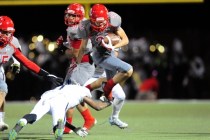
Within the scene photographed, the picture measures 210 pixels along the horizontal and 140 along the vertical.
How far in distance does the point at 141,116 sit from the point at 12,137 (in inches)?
257

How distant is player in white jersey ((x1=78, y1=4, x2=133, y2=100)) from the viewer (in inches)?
432

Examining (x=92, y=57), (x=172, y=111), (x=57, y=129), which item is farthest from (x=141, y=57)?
(x=57, y=129)

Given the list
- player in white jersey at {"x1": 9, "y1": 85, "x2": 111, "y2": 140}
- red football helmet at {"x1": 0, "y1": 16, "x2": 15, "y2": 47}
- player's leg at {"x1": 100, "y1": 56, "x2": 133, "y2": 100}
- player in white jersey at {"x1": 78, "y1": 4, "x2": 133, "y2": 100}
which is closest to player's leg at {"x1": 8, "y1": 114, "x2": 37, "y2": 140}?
player in white jersey at {"x1": 9, "y1": 85, "x2": 111, "y2": 140}

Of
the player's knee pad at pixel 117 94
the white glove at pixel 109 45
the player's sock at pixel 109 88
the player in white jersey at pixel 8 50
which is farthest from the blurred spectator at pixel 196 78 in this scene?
the player in white jersey at pixel 8 50

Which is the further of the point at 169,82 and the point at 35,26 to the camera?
the point at 35,26

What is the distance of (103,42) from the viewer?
1104cm

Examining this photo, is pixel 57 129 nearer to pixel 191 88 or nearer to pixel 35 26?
pixel 191 88

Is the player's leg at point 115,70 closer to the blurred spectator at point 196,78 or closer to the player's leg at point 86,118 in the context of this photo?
the player's leg at point 86,118

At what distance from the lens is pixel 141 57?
21734 millimetres

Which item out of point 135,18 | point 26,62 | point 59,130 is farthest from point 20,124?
point 135,18

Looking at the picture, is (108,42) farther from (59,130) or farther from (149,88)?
(149,88)

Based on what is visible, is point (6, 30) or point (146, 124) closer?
point (6, 30)

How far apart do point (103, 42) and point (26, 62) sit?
127cm

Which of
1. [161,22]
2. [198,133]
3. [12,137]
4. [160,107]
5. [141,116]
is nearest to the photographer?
[12,137]
